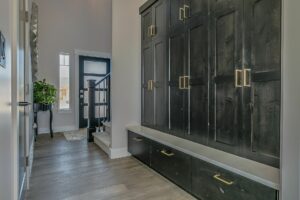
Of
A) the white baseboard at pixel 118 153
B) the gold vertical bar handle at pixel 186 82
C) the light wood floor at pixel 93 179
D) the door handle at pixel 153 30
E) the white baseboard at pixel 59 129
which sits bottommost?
the light wood floor at pixel 93 179

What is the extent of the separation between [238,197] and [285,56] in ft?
3.54

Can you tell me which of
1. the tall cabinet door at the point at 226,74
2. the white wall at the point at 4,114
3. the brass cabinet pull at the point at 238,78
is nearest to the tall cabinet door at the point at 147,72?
the tall cabinet door at the point at 226,74

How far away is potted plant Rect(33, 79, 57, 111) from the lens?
4523 mm

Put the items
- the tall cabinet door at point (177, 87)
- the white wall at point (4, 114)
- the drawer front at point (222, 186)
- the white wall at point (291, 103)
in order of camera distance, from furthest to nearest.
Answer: the tall cabinet door at point (177, 87) → the drawer front at point (222, 186) → the white wall at point (291, 103) → the white wall at point (4, 114)

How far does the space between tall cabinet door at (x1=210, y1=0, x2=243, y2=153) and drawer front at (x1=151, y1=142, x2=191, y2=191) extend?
0.37 metres

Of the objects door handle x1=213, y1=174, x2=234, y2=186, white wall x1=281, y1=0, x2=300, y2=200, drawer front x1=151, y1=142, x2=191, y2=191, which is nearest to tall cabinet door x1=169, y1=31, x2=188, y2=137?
drawer front x1=151, y1=142, x2=191, y2=191

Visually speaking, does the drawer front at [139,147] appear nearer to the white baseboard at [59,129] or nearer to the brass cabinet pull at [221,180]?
the brass cabinet pull at [221,180]

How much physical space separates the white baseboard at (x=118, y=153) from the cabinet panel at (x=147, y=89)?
Answer: 58 centimetres

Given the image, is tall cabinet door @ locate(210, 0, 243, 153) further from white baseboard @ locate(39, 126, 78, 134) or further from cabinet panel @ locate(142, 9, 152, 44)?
white baseboard @ locate(39, 126, 78, 134)

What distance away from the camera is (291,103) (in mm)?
1220

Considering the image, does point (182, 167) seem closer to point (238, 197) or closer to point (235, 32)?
point (238, 197)

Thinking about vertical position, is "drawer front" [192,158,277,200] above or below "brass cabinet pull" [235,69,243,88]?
below

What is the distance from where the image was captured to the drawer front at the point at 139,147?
2.81 meters

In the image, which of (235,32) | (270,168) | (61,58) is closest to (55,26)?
(61,58)
